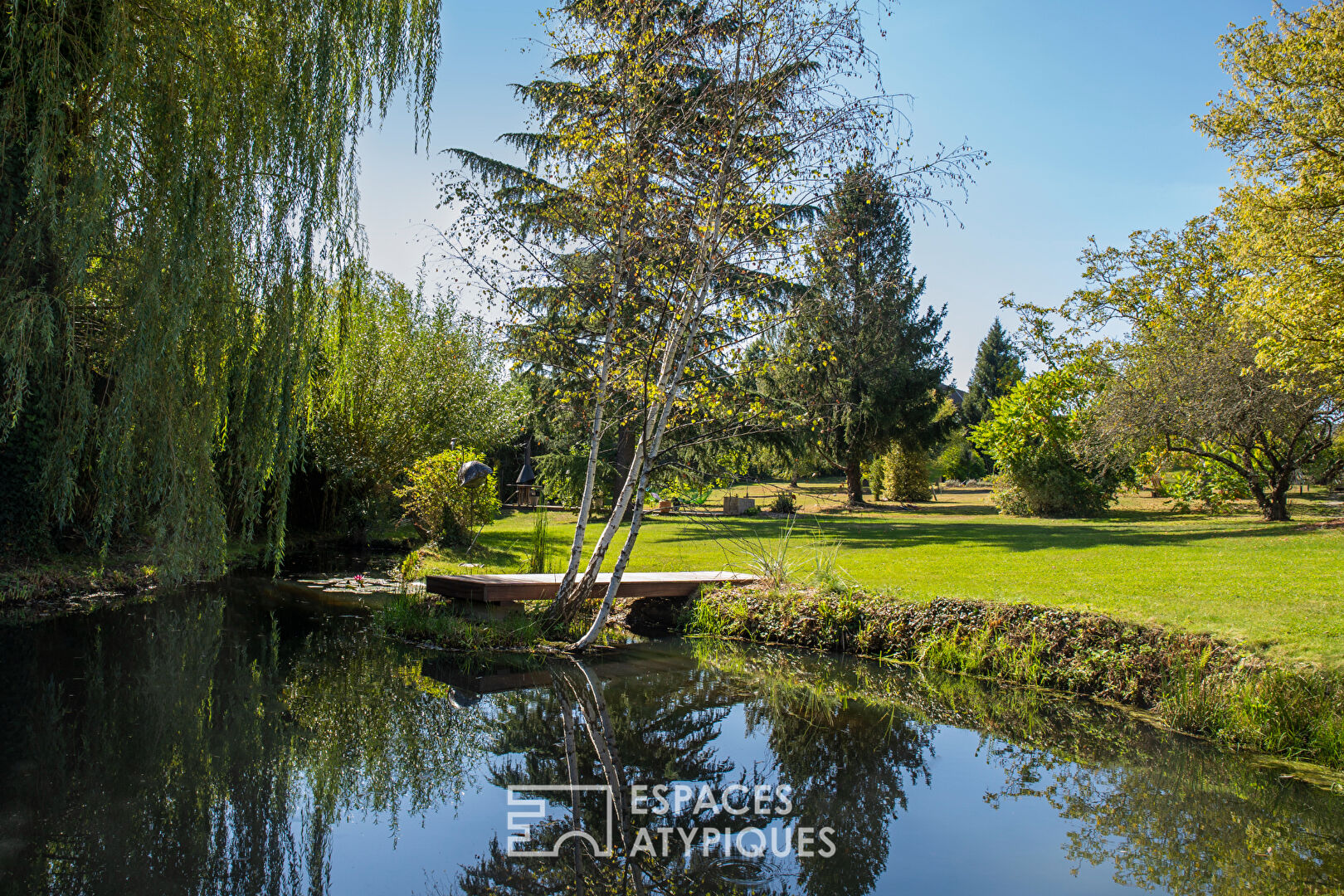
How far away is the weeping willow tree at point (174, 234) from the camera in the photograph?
19.2ft

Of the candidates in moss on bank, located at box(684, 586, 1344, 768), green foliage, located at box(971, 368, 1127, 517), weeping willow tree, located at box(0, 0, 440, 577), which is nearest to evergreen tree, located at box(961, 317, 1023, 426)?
green foliage, located at box(971, 368, 1127, 517)

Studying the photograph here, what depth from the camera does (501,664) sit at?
790 cm

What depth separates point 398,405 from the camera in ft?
64.1

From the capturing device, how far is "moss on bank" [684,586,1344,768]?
544 centimetres

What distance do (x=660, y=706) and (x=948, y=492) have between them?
3273 cm

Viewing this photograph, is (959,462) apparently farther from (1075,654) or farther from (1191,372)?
(1075,654)

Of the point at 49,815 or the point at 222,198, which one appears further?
the point at 222,198

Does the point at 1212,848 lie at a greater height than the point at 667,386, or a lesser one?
lesser

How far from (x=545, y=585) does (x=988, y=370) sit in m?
49.9

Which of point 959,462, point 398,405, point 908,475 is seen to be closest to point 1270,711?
point 398,405

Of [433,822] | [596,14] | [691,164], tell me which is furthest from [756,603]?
[596,14]

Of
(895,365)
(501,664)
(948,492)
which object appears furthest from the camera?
(948,492)

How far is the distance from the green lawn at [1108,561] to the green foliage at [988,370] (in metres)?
30.5

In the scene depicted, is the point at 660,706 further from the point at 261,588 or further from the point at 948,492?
the point at 948,492
